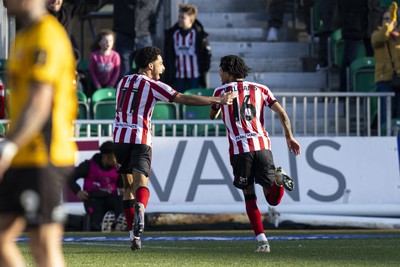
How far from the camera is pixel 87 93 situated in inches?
717

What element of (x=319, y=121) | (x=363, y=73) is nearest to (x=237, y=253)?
(x=319, y=121)

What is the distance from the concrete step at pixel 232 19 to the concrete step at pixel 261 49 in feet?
2.18

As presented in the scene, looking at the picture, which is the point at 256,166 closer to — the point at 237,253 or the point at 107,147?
the point at 237,253

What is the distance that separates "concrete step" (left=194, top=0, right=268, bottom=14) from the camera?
69.5ft

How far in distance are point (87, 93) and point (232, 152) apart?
23.3 ft

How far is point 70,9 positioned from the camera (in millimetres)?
19016

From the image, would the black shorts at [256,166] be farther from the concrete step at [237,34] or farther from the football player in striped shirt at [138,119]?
the concrete step at [237,34]

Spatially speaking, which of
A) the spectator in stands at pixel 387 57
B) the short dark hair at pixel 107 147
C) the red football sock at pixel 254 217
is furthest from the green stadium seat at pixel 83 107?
the red football sock at pixel 254 217

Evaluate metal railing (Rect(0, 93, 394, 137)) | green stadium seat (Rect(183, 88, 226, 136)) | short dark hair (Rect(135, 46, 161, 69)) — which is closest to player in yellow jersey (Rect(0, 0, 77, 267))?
short dark hair (Rect(135, 46, 161, 69))

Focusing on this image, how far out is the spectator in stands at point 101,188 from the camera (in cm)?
1545

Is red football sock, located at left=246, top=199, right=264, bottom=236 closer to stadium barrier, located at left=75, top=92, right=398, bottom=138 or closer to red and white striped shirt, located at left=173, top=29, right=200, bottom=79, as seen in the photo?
stadium barrier, located at left=75, top=92, right=398, bottom=138

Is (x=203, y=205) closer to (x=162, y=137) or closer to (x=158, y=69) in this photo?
(x=162, y=137)

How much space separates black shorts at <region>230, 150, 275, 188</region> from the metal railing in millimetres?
4764

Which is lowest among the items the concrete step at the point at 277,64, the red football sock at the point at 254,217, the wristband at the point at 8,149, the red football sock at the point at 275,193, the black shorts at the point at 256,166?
the red football sock at the point at 254,217
